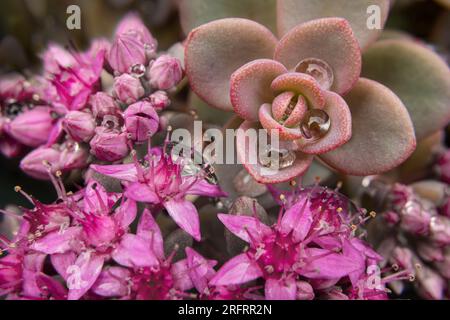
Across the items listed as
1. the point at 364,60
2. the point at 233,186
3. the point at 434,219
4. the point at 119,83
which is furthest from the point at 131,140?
the point at 434,219

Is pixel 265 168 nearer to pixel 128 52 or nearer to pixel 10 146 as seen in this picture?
pixel 128 52

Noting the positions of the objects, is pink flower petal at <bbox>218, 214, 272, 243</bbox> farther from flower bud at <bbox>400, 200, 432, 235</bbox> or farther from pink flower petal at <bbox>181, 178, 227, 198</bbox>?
flower bud at <bbox>400, 200, 432, 235</bbox>

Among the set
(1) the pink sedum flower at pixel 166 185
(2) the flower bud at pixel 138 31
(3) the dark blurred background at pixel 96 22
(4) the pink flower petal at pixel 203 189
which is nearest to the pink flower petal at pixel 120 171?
(1) the pink sedum flower at pixel 166 185

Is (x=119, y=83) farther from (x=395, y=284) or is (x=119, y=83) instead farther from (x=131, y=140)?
(x=395, y=284)

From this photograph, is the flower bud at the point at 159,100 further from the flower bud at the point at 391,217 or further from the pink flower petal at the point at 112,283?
the flower bud at the point at 391,217

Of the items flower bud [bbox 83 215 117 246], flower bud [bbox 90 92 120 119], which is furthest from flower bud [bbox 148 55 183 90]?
flower bud [bbox 83 215 117 246]
